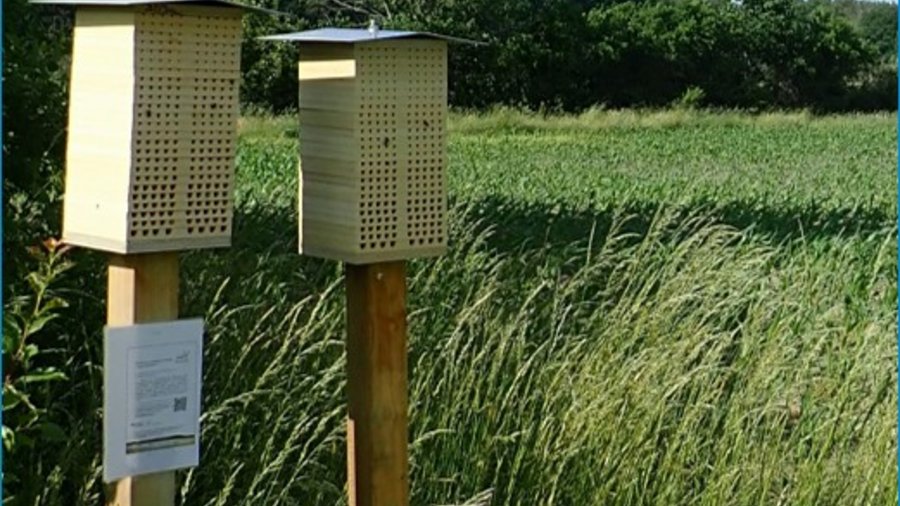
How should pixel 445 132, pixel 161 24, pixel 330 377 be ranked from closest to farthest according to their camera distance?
pixel 161 24, pixel 445 132, pixel 330 377

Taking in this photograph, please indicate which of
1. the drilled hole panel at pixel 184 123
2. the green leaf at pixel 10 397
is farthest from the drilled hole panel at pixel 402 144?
the green leaf at pixel 10 397

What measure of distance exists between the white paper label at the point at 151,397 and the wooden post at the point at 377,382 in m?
0.44

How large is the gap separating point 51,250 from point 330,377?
2.68ft

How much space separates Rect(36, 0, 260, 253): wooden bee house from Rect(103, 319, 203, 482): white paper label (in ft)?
0.55

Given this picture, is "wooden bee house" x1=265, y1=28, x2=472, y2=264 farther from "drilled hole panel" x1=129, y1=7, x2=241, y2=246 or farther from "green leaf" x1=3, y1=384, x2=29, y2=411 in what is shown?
"green leaf" x1=3, y1=384, x2=29, y2=411

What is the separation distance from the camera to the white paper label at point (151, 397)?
2.66 metres

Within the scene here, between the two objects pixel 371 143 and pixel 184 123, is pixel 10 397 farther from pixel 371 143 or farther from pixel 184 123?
pixel 371 143

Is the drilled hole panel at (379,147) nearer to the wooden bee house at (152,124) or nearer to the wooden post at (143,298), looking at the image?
the wooden bee house at (152,124)

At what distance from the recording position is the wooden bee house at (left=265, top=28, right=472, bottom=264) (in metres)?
2.96

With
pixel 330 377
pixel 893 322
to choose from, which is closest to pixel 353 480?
pixel 330 377

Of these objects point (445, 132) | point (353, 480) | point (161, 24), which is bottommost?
point (353, 480)

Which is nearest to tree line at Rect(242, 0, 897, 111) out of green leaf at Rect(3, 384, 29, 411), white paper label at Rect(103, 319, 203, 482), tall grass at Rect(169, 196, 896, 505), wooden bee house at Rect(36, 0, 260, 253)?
tall grass at Rect(169, 196, 896, 505)

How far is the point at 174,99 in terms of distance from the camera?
2705 millimetres

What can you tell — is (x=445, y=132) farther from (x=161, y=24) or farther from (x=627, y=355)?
(x=627, y=355)
